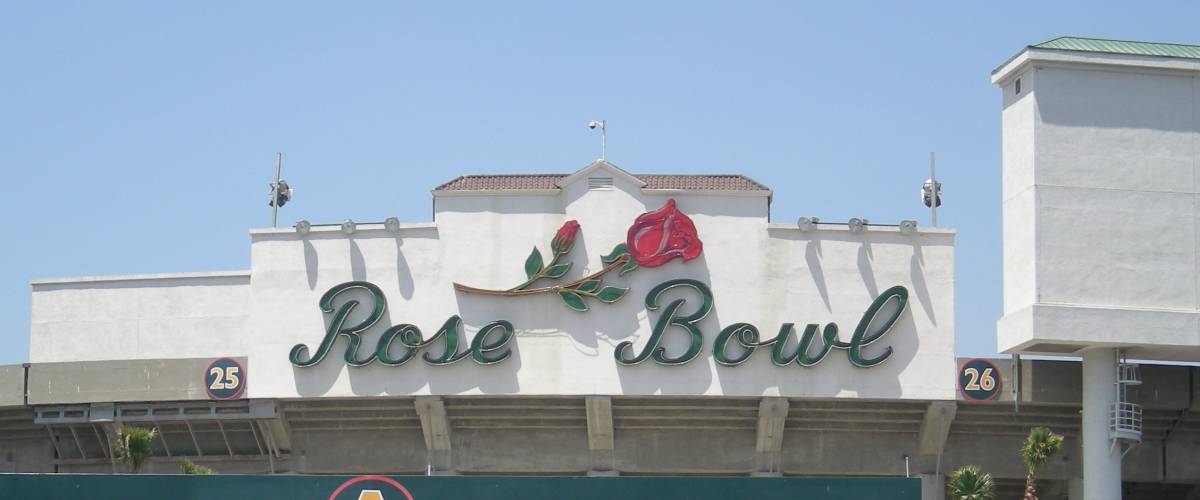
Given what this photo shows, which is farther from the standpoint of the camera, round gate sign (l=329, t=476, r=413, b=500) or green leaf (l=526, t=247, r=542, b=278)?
green leaf (l=526, t=247, r=542, b=278)

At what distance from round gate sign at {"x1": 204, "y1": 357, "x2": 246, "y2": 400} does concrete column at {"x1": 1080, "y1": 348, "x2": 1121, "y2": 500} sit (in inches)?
1142

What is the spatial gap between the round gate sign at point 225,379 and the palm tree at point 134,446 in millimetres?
2585

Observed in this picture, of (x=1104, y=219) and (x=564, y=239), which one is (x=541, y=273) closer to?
(x=564, y=239)

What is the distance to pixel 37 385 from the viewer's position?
66.9 metres

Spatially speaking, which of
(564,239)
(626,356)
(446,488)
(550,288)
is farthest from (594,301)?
(446,488)

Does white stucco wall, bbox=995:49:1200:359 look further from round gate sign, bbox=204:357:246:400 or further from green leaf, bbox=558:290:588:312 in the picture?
round gate sign, bbox=204:357:246:400

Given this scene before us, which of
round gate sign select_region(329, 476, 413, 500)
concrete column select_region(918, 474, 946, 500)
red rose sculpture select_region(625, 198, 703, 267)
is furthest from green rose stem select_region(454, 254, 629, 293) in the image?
round gate sign select_region(329, 476, 413, 500)

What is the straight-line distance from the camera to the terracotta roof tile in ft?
215

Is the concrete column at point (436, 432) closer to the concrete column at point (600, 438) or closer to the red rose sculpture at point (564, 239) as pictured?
the concrete column at point (600, 438)

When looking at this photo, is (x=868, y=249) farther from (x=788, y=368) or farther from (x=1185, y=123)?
(x=1185, y=123)

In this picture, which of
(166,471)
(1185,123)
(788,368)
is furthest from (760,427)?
(166,471)

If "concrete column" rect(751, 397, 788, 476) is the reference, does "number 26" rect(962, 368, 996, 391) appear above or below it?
above

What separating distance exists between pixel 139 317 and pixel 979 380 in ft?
100

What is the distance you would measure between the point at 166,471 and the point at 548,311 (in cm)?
1596
